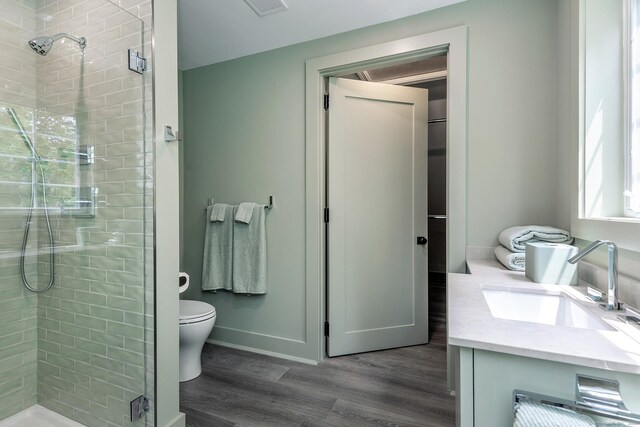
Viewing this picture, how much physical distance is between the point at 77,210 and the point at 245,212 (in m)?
1.06

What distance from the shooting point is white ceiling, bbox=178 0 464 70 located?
190cm

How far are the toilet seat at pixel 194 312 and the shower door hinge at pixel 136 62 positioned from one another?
1429mm

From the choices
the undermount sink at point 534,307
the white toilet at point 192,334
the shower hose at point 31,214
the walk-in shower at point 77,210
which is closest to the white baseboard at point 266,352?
the white toilet at point 192,334

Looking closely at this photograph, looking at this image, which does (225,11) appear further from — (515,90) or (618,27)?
(618,27)

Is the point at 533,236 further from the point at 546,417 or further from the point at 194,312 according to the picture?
the point at 194,312

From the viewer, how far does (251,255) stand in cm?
246

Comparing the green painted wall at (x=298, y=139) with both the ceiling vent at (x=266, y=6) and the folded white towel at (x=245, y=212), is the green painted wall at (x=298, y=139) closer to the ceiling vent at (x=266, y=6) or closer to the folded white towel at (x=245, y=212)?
the folded white towel at (x=245, y=212)

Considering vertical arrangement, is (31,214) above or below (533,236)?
above

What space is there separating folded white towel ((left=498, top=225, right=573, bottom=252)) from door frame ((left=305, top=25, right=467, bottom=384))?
0.33 metres

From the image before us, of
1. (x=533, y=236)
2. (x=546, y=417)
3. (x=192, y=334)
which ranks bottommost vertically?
(x=192, y=334)

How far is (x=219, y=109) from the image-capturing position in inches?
104

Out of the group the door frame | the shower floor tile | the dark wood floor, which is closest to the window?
the door frame

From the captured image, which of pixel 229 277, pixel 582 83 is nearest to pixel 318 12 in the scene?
pixel 582 83

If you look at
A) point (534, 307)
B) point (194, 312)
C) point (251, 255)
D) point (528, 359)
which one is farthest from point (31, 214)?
point (534, 307)
